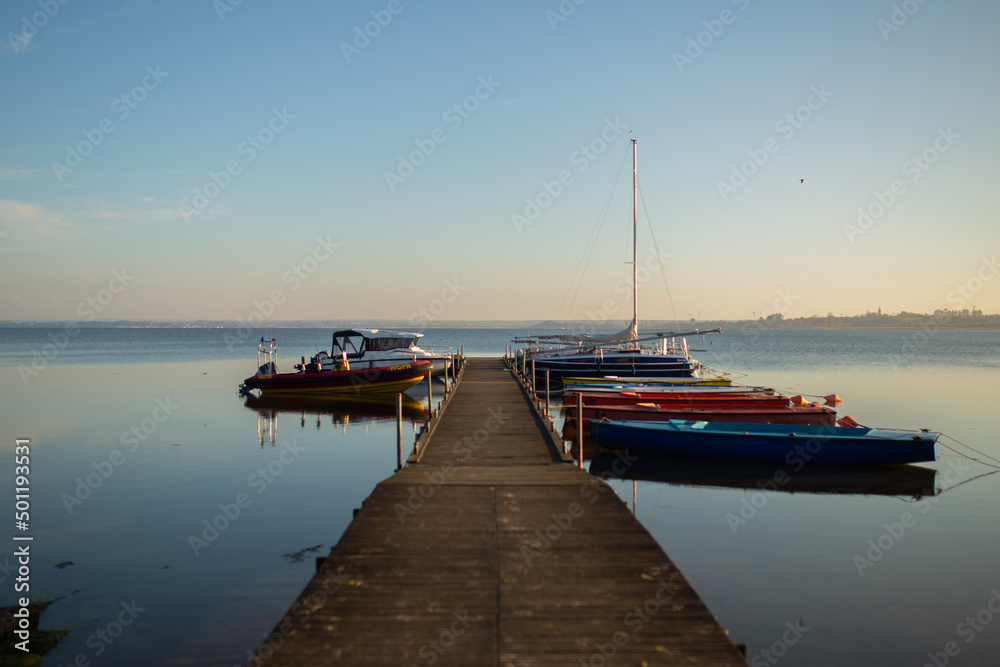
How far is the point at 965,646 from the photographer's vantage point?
746 cm

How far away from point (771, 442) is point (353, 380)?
1905 cm

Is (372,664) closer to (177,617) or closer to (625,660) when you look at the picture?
(625,660)

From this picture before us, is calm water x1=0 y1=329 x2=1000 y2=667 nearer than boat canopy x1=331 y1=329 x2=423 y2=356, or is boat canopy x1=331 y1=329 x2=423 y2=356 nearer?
calm water x1=0 y1=329 x2=1000 y2=667

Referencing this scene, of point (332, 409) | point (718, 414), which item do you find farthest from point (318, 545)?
point (332, 409)

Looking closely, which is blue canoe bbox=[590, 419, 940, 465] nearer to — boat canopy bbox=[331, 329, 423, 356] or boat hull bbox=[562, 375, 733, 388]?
boat hull bbox=[562, 375, 733, 388]

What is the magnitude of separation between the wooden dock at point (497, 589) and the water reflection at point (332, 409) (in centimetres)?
1353

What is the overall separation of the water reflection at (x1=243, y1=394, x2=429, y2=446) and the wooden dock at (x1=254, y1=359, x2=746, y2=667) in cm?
1353

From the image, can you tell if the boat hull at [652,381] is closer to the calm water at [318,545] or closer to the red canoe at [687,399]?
the red canoe at [687,399]

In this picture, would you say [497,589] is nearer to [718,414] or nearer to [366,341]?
[718,414]

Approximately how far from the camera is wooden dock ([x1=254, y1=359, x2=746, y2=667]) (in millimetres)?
4660

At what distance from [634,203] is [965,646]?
3049 cm

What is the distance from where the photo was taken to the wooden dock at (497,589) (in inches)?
183

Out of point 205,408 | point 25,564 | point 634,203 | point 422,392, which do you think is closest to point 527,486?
point 25,564

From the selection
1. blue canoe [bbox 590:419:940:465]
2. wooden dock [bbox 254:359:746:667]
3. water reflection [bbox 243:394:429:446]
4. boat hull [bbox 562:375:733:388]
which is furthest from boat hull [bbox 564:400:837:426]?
wooden dock [bbox 254:359:746:667]
